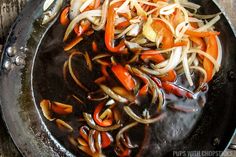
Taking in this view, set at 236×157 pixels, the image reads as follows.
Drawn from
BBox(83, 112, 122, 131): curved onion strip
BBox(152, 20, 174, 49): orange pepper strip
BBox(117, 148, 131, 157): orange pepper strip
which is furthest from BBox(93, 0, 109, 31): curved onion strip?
BBox(117, 148, 131, 157): orange pepper strip

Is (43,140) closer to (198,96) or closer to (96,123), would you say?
(96,123)

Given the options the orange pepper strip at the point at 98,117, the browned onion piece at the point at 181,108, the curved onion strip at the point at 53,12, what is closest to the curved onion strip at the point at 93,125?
the orange pepper strip at the point at 98,117

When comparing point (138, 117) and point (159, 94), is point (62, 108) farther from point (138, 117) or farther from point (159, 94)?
point (159, 94)

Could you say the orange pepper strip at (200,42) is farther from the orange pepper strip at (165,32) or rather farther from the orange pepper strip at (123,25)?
the orange pepper strip at (123,25)

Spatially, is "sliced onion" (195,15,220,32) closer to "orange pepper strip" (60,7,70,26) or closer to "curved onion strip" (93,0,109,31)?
"curved onion strip" (93,0,109,31)

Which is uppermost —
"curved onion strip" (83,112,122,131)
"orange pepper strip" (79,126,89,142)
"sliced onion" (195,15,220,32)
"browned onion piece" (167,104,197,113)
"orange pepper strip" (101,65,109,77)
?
"sliced onion" (195,15,220,32)

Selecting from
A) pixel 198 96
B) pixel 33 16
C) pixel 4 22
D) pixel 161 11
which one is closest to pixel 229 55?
pixel 198 96

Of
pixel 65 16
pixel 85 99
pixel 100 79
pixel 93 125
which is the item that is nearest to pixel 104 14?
pixel 65 16
